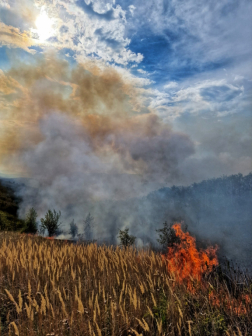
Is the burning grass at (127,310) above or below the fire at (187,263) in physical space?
below

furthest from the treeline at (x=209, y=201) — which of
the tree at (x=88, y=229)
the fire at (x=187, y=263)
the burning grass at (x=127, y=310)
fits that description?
the burning grass at (x=127, y=310)

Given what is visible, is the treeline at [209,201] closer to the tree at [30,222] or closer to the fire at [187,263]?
the tree at [30,222]

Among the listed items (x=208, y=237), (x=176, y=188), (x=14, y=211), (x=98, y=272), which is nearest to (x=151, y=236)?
(x=208, y=237)

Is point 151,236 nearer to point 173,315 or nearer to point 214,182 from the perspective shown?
point 214,182

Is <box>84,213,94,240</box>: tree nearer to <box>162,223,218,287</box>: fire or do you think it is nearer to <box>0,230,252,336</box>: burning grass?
<box>162,223,218,287</box>: fire

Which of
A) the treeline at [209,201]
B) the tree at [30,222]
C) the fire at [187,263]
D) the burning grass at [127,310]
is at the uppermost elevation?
the treeline at [209,201]

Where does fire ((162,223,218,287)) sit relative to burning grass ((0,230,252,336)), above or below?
above

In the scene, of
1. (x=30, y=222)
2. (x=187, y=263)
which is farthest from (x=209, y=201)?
(x=187, y=263)

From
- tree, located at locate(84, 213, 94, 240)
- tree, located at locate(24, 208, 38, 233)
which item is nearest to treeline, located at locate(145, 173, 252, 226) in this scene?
tree, located at locate(84, 213, 94, 240)

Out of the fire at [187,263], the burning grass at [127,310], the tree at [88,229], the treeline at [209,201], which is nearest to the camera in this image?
the burning grass at [127,310]

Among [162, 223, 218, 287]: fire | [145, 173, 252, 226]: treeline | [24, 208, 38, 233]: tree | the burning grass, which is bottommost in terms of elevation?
the burning grass

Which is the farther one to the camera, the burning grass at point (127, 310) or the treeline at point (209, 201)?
the treeline at point (209, 201)

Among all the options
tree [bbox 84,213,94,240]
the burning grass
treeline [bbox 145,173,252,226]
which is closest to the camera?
the burning grass

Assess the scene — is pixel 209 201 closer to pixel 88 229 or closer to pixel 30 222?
pixel 88 229
